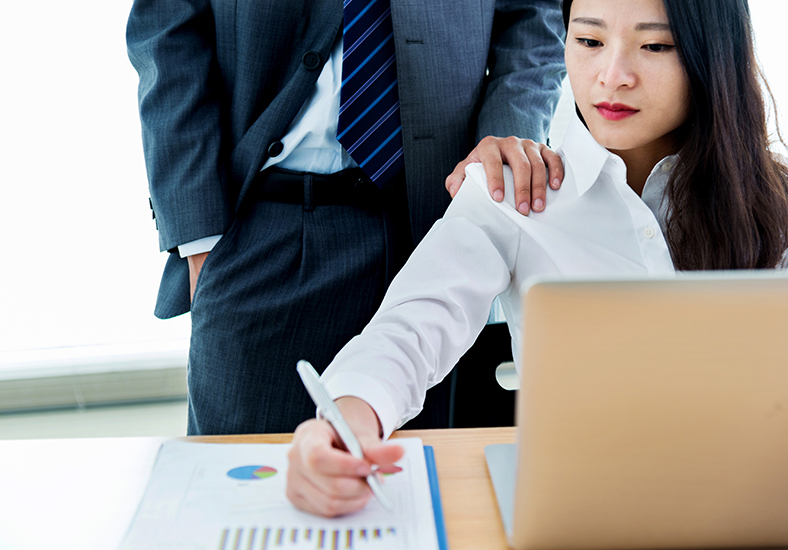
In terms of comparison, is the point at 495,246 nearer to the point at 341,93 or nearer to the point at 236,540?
the point at 341,93

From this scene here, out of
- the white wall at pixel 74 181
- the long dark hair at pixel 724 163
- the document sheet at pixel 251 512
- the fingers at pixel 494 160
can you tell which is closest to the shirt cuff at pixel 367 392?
the document sheet at pixel 251 512

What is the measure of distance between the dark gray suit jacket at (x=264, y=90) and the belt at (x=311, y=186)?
0.04m

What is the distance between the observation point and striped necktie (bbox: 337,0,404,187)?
4.45 feet

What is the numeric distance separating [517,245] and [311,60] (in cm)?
57

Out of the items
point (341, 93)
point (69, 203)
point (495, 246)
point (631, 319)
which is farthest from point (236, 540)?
point (69, 203)

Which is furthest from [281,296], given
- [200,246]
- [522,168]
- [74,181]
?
[74,181]

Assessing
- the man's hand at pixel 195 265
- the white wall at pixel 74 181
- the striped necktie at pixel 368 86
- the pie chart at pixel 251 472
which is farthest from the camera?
the white wall at pixel 74 181

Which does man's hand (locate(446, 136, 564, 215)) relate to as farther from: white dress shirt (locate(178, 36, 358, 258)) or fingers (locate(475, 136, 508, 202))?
white dress shirt (locate(178, 36, 358, 258))

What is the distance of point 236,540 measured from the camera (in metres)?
0.66

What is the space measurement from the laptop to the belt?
943 mm

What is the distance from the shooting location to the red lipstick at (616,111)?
3.62 feet

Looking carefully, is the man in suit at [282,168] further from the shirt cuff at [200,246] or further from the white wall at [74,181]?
the white wall at [74,181]

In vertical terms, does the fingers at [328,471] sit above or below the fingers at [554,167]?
below

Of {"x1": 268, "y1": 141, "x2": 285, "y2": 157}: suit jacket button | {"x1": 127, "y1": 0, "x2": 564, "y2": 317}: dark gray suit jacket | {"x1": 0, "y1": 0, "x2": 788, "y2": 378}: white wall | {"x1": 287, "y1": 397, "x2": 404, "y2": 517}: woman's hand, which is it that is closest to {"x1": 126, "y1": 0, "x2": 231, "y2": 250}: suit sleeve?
{"x1": 127, "y1": 0, "x2": 564, "y2": 317}: dark gray suit jacket
